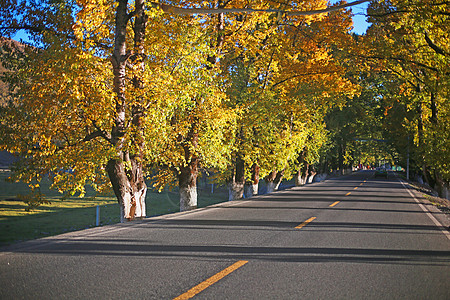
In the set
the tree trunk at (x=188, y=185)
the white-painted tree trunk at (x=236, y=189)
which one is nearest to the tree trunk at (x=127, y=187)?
the tree trunk at (x=188, y=185)

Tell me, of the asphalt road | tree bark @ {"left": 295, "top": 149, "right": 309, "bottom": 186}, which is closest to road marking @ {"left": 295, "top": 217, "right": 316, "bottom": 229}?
the asphalt road

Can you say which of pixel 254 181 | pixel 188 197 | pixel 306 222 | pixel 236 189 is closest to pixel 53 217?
pixel 254 181

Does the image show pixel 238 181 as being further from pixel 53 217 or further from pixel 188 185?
pixel 53 217

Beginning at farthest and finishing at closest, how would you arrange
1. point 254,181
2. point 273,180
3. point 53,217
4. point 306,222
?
point 53,217 → point 273,180 → point 254,181 → point 306,222

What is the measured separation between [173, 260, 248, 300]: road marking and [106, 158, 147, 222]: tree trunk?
24.7 feet

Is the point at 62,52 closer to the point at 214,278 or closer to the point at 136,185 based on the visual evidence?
the point at 136,185

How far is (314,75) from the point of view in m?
25.9

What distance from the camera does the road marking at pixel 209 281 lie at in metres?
4.76

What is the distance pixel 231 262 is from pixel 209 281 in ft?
3.45

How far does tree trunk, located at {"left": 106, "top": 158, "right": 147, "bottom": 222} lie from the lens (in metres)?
13.4

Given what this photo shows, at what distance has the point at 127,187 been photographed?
13.8 meters

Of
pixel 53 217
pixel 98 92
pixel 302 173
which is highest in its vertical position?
pixel 98 92

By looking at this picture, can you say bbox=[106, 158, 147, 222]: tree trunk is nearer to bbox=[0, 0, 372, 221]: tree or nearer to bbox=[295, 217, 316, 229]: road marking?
bbox=[0, 0, 372, 221]: tree

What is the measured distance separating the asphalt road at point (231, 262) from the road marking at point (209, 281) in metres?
0.02
